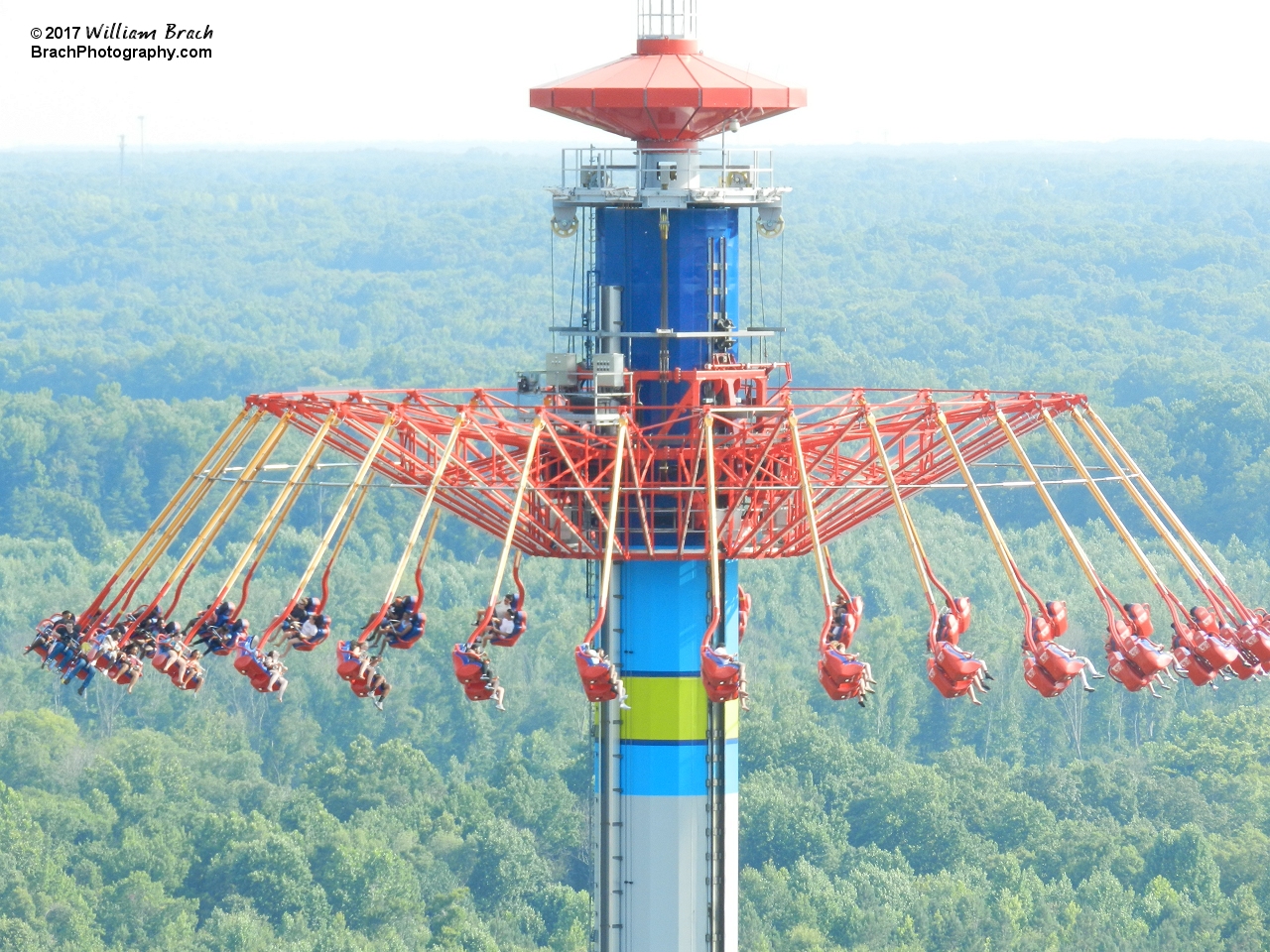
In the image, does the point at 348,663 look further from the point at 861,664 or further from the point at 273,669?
the point at 861,664

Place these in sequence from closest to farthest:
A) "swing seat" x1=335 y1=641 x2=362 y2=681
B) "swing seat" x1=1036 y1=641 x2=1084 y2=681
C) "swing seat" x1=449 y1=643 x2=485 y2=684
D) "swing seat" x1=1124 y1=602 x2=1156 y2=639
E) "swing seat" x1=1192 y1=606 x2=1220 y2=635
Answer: "swing seat" x1=449 y1=643 x2=485 y2=684 → "swing seat" x1=1036 y1=641 x2=1084 y2=681 → "swing seat" x1=335 y1=641 x2=362 y2=681 → "swing seat" x1=1124 y1=602 x2=1156 y2=639 → "swing seat" x1=1192 y1=606 x2=1220 y2=635

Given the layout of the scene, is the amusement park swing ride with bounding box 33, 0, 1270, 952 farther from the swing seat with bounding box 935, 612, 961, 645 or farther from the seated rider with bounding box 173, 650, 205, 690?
the swing seat with bounding box 935, 612, 961, 645

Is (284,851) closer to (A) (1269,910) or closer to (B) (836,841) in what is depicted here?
(B) (836,841)

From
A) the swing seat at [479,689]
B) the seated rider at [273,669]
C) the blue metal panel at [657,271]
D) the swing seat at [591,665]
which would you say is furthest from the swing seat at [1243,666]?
the seated rider at [273,669]

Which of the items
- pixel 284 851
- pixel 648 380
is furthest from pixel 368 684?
pixel 284 851

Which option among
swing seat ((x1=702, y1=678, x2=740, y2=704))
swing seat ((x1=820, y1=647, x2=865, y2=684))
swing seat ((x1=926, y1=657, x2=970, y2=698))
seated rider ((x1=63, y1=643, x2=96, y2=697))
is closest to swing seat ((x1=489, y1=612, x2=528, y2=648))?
swing seat ((x1=702, y1=678, x2=740, y2=704))

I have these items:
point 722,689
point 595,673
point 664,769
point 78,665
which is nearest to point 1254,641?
point 722,689

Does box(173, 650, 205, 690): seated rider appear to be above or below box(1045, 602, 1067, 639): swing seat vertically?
below
